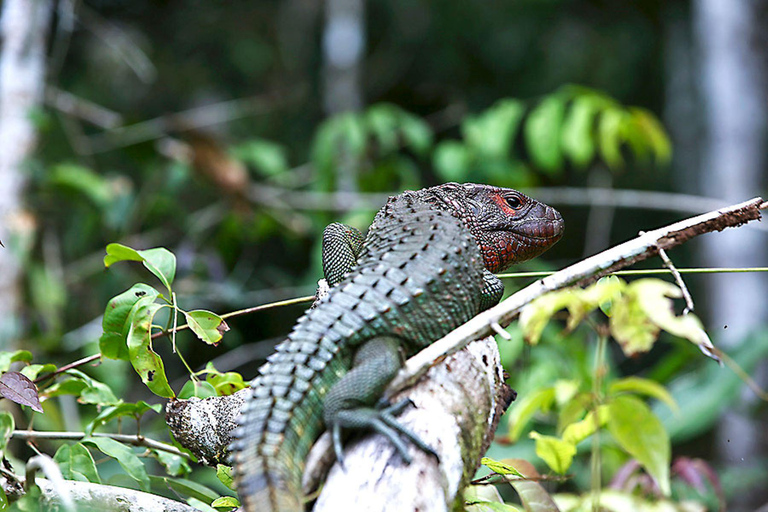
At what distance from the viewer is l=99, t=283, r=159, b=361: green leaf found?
2.03 m

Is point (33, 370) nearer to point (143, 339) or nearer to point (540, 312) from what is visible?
point (143, 339)

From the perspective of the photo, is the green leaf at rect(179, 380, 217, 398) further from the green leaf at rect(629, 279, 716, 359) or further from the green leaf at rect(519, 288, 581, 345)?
the green leaf at rect(629, 279, 716, 359)

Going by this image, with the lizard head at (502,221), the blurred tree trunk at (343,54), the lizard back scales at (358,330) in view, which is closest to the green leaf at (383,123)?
the blurred tree trunk at (343,54)

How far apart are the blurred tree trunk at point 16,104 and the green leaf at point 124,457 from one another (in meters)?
2.85

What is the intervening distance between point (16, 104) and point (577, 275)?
4.39 m

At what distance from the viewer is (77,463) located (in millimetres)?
1934

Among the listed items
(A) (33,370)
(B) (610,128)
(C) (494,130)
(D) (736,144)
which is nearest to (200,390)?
(A) (33,370)

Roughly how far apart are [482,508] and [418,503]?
0.44 metres

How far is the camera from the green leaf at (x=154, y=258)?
6.65ft

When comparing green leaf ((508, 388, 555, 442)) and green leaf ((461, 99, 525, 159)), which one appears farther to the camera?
green leaf ((461, 99, 525, 159))

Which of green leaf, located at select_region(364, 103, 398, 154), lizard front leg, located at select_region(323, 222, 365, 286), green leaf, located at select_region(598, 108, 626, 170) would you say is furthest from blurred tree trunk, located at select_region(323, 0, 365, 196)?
lizard front leg, located at select_region(323, 222, 365, 286)

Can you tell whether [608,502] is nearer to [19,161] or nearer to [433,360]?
[433,360]

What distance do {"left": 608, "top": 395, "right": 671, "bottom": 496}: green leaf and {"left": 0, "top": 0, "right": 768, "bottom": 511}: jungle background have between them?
266 millimetres

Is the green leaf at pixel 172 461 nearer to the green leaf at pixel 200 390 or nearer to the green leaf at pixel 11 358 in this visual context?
the green leaf at pixel 200 390
